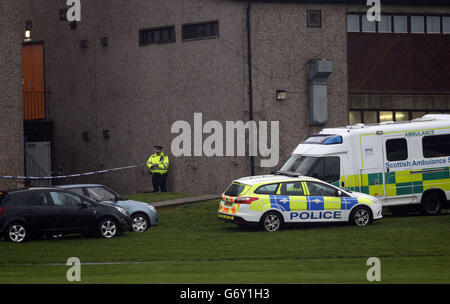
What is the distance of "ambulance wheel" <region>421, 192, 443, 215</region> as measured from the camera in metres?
24.1

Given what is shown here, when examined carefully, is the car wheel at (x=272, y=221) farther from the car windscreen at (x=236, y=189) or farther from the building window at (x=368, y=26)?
the building window at (x=368, y=26)

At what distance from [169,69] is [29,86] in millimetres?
8241

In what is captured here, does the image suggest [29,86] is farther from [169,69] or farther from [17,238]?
[17,238]

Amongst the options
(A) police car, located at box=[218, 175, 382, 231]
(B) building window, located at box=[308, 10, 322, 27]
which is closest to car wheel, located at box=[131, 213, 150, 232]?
(A) police car, located at box=[218, 175, 382, 231]

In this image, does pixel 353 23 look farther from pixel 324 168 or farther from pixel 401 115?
pixel 324 168

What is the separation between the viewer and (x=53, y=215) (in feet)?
63.1

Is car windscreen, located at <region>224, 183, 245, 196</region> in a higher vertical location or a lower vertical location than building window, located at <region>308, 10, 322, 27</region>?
lower

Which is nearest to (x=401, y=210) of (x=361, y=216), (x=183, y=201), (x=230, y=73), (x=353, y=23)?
(x=361, y=216)

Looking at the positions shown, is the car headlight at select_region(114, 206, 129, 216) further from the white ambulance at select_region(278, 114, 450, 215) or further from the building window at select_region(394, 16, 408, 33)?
the building window at select_region(394, 16, 408, 33)

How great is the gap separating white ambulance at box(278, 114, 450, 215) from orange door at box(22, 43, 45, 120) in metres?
16.1

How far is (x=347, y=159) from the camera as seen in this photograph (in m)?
23.4

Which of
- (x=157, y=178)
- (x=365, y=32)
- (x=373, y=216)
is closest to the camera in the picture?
(x=373, y=216)

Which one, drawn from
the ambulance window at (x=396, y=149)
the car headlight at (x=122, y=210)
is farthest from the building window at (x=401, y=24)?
the car headlight at (x=122, y=210)
